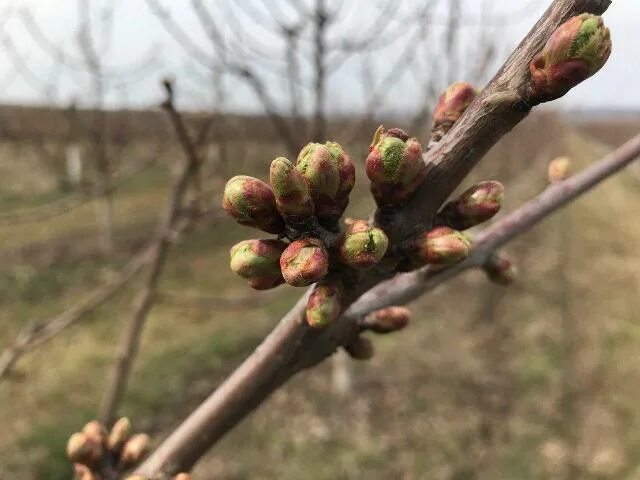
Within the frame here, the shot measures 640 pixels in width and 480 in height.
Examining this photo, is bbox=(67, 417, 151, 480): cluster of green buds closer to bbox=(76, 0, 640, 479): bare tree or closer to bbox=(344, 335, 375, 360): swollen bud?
bbox=(76, 0, 640, 479): bare tree

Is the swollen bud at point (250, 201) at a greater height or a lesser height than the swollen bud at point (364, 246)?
greater

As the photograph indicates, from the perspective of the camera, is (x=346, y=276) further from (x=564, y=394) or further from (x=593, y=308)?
(x=593, y=308)

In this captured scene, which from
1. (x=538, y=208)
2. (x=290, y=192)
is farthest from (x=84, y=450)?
(x=538, y=208)

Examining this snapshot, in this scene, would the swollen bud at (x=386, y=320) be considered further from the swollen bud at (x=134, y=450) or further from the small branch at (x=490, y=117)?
the swollen bud at (x=134, y=450)

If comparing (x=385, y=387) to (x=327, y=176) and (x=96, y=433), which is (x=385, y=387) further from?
(x=327, y=176)

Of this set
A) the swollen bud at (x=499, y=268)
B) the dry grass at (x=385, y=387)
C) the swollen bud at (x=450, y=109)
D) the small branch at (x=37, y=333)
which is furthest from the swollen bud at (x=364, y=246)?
the dry grass at (x=385, y=387)

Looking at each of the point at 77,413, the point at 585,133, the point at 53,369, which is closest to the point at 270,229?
the point at 77,413
